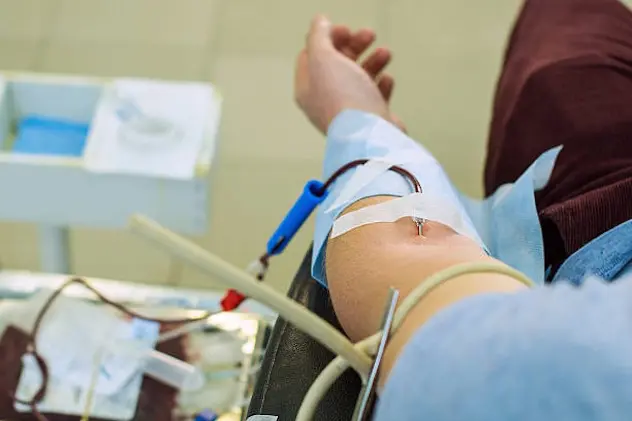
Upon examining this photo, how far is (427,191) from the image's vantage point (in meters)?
0.70

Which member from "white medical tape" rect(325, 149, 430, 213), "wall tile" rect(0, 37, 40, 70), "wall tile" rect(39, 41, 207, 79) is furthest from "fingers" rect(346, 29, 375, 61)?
"wall tile" rect(0, 37, 40, 70)

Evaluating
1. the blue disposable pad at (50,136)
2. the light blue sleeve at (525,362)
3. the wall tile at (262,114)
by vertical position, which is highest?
the light blue sleeve at (525,362)

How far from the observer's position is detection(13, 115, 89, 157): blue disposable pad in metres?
1.06

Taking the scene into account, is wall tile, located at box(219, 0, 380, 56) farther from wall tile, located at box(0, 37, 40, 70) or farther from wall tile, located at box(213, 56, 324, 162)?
wall tile, located at box(0, 37, 40, 70)

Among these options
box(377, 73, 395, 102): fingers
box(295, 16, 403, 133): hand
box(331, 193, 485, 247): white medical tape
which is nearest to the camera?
box(331, 193, 485, 247): white medical tape

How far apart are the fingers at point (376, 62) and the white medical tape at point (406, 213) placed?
0.42 m

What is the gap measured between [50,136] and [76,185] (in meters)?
0.13

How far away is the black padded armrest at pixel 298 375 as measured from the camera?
642 mm

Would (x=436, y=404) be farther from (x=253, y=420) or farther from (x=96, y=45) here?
(x=96, y=45)

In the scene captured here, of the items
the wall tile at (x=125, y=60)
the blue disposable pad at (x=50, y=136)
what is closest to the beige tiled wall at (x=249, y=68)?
the wall tile at (x=125, y=60)

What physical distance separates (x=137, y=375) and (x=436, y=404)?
0.63m

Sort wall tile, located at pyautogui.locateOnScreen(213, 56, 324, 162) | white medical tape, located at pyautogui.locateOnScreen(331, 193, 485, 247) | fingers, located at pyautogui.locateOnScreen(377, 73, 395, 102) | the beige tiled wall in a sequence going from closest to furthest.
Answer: white medical tape, located at pyautogui.locateOnScreen(331, 193, 485, 247) → fingers, located at pyautogui.locateOnScreen(377, 73, 395, 102) → the beige tiled wall → wall tile, located at pyautogui.locateOnScreen(213, 56, 324, 162)

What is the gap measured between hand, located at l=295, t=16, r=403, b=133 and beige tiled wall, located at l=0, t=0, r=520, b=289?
1.94 ft

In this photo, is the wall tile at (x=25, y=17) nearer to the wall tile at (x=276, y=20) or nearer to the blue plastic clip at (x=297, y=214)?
the wall tile at (x=276, y=20)
